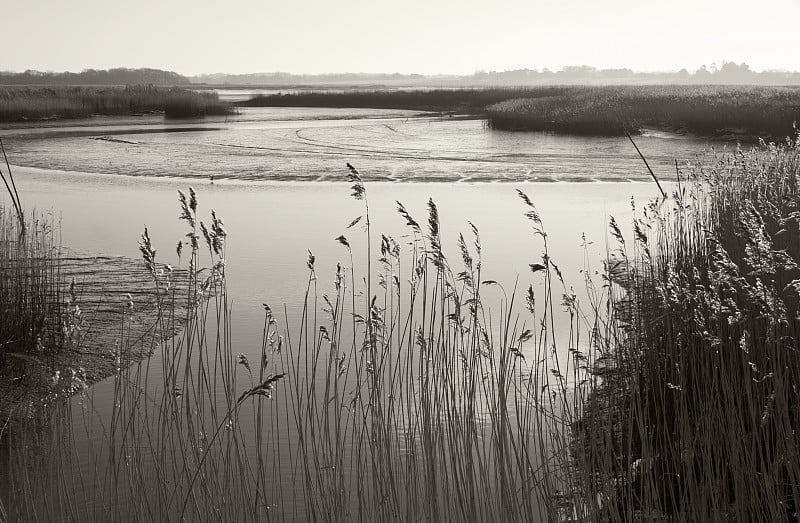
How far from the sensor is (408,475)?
3111 mm

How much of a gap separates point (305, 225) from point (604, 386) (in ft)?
23.8

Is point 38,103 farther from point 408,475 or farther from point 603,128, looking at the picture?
point 408,475

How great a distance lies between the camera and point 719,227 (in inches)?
268

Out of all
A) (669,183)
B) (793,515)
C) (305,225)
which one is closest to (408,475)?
(793,515)

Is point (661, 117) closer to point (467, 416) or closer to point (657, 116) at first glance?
point (657, 116)

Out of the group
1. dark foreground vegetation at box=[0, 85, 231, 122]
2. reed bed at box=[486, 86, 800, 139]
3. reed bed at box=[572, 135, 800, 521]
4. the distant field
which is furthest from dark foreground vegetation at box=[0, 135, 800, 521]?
dark foreground vegetation at box=[0, 85, 231, 122]

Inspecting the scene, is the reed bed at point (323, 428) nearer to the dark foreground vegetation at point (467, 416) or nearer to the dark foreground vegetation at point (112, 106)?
the dark foreground vegetation at point (467, 416)

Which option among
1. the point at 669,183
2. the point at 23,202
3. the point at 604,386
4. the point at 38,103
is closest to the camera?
the point at 604,386

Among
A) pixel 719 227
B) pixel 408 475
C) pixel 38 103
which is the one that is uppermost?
pixel 38 103

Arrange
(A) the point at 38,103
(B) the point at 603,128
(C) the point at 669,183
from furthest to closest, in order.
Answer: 1. (A) the point at 38,103
2. (B) the point at 603,128
3. (C) the point at 669,183

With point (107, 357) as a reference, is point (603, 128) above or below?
above

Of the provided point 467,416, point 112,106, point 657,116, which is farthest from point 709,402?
point 112,106

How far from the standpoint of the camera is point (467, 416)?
345 cm

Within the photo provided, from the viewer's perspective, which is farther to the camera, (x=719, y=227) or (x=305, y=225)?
(x=305, y=225)
